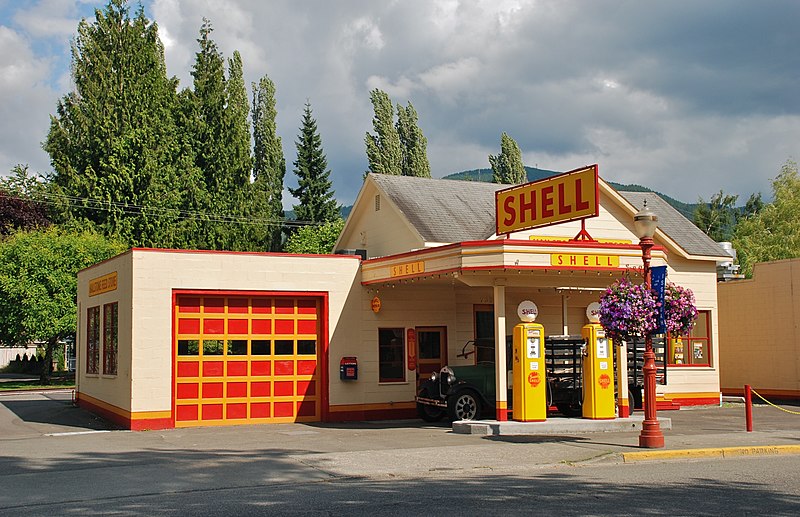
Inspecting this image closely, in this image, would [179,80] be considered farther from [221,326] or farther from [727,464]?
[727,464]

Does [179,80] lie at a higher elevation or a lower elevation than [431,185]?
higher

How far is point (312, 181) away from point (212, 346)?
134 feet

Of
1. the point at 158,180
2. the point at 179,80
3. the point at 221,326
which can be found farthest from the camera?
the point at 179,80

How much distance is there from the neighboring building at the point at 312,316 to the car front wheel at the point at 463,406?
1.65 metres

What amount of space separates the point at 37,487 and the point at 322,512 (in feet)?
14.9

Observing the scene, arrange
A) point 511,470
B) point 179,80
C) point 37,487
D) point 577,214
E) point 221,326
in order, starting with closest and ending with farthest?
point 37,487, point 511,470, point 577,214, point 221,326, point 179,80

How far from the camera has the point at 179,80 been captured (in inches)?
2072

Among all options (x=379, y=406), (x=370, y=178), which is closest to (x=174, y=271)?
(x=379, y=406)

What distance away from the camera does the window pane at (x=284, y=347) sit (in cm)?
2127

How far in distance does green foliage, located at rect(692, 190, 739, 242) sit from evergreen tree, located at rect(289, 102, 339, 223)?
123 feet

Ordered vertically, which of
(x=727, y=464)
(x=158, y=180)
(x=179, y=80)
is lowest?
(x=727, y=464)

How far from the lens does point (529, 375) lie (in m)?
18.3

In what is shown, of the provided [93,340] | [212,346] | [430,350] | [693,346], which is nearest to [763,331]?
[693,346]

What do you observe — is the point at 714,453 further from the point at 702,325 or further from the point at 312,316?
the point at 702,325
